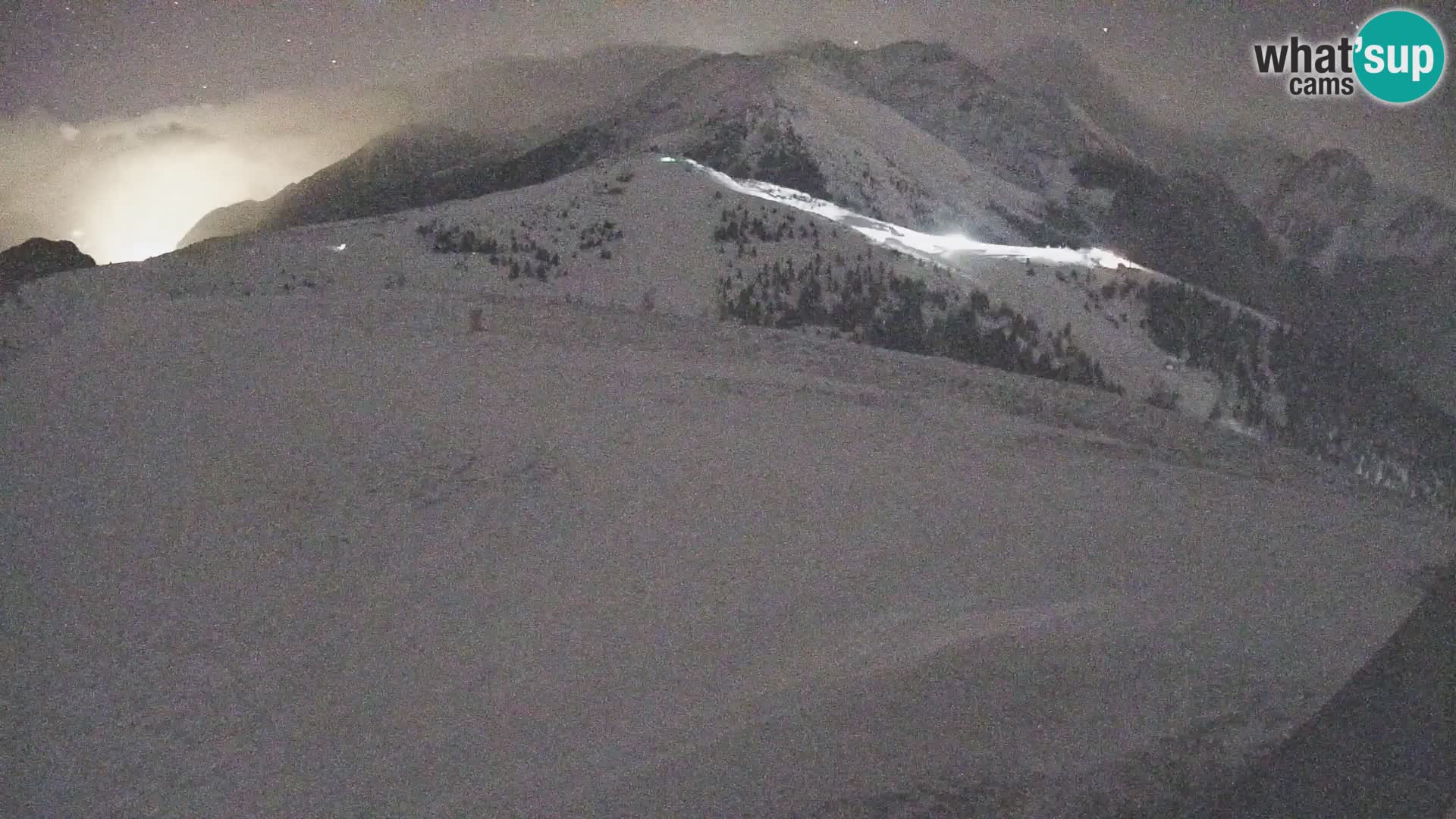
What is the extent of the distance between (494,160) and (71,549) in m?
163

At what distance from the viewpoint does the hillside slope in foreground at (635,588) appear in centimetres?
494

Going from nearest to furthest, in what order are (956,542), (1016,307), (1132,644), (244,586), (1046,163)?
(1132,644) → (244,586) → (956,542) → (1016,307) → (1046,163)

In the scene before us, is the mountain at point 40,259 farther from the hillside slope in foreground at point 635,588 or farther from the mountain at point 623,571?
the hillside slope in foreground at point 635,588

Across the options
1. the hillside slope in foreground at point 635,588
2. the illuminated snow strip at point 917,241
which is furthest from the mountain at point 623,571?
the illuminated snow strip at point 917,241

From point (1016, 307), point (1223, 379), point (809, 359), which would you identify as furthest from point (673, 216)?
point (809, 359)

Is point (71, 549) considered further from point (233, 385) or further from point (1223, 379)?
point (1223, 379)

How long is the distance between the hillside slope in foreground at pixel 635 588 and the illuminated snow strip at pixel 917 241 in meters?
17.0

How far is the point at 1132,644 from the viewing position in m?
5.68

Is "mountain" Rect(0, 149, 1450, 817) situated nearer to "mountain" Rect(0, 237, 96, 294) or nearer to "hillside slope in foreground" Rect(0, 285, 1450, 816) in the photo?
"hillside slope in foreground" Rect(0, 285, 1450, 816)

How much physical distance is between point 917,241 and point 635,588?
22841mm

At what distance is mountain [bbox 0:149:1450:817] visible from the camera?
4965mm

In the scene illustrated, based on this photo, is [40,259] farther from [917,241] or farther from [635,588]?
[635,588]

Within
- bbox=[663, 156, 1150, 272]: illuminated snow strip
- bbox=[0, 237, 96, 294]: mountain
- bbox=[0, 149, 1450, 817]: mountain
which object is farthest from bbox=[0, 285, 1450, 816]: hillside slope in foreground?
bbox=[663, 156, 1150, 272]: illuminated snow strip

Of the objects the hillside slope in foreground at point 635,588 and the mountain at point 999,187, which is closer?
the hillside slope in foreground at point 635,588
